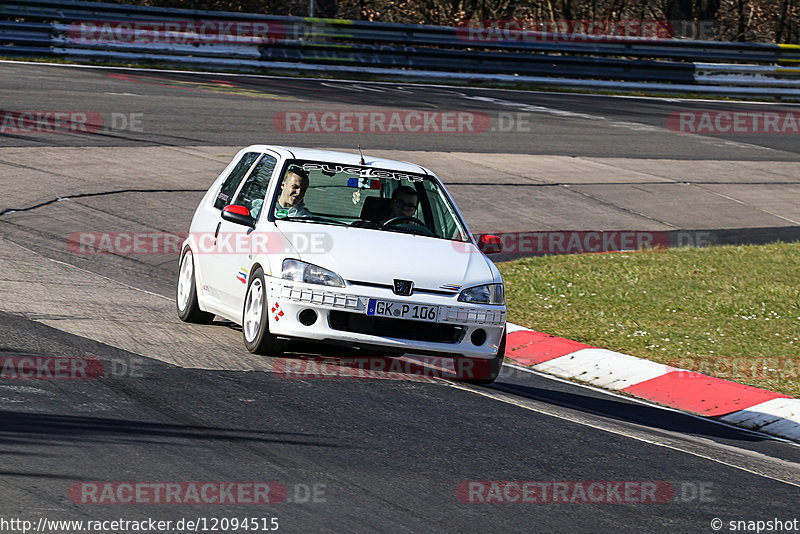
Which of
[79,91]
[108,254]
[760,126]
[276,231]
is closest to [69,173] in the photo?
[108,254]

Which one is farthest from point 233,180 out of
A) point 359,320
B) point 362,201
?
point 359,320

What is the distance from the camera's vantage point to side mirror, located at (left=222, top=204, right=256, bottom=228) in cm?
892

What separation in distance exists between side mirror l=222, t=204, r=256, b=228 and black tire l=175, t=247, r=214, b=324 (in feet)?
3.13

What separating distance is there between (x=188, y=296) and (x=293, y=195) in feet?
4.89

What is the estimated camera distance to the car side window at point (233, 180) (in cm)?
990

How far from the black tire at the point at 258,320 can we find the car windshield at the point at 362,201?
68 cm

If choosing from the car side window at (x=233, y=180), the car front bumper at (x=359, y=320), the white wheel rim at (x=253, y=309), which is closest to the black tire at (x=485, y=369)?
the car front bumper at (x=359, y=320)

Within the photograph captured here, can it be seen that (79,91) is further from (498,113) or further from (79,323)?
(79,323)

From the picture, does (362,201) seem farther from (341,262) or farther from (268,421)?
(268,421)

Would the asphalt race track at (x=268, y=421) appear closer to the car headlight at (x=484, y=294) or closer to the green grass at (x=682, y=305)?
the car headlight at (x=484, y=294)

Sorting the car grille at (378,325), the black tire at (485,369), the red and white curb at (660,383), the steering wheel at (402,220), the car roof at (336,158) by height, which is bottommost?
the red and white curb at (660,383)

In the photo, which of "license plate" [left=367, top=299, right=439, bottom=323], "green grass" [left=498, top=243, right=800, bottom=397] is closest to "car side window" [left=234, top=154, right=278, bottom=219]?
"license plate" [left=367, top=299, right=439, bottom=323]

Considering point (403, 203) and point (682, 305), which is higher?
point (403, 203)

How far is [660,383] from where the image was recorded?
966 centimetres
